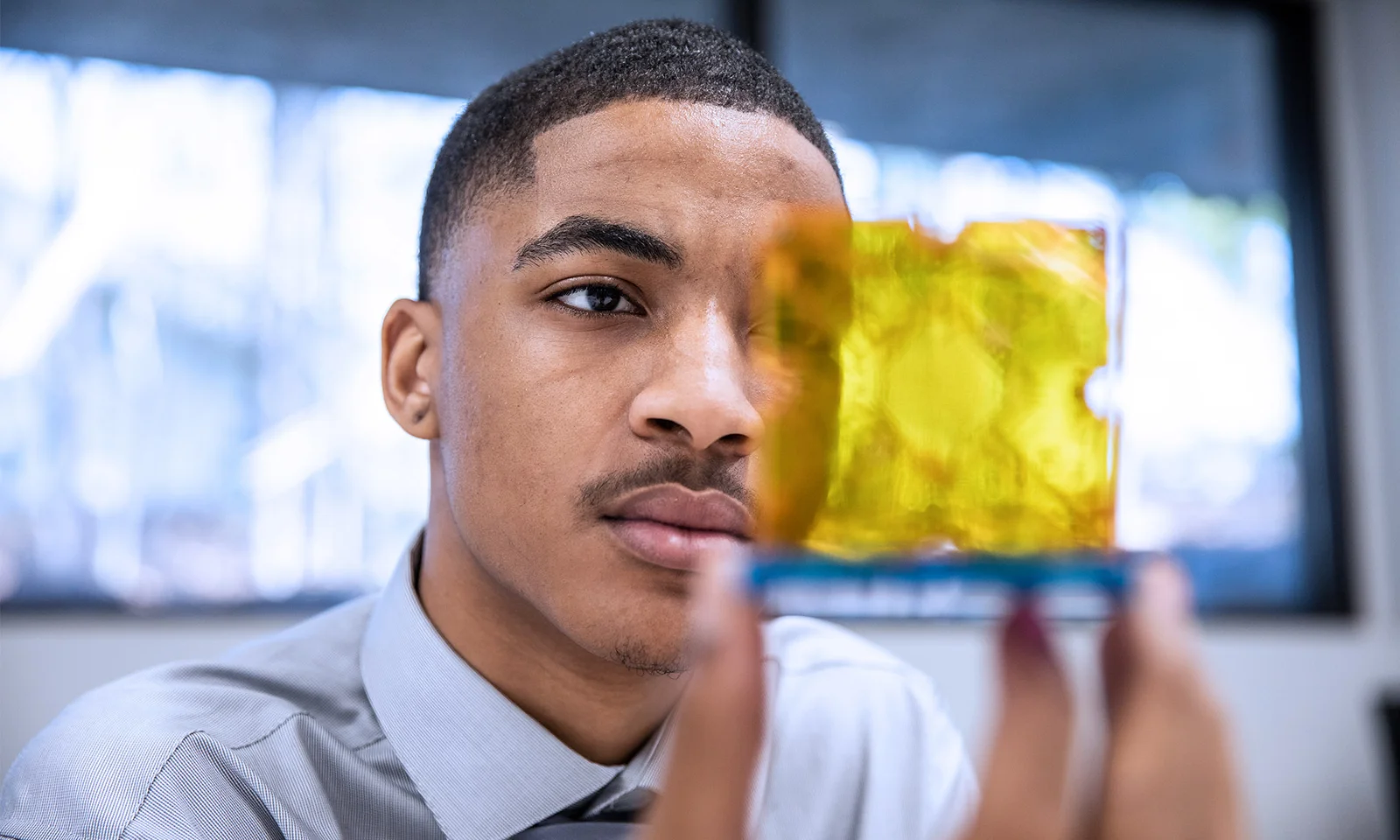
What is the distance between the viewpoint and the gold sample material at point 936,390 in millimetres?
489

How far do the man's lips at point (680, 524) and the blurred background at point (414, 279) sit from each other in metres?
1.66

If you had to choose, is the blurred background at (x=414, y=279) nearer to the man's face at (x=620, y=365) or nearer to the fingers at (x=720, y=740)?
the man's face at (x=620, y=365)

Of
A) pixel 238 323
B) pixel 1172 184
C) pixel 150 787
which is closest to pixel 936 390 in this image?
pixel 150 787

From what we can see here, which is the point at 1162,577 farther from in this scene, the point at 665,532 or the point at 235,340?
the point at 235,340

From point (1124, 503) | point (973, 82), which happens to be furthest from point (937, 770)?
point (973, 82)

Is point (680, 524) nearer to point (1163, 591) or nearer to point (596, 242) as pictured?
point (596, 242)

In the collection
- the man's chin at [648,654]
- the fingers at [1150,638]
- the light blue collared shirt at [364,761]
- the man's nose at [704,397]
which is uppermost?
the man's nose at [704,397]

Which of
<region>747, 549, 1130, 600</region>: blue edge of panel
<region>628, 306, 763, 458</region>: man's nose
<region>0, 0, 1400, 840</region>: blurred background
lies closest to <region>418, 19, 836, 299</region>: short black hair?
<region>628, 306, 763, 458</region>: man's nose

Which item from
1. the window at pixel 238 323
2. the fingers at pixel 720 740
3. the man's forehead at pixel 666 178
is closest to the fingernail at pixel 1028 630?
the fingers at pixel 720 740

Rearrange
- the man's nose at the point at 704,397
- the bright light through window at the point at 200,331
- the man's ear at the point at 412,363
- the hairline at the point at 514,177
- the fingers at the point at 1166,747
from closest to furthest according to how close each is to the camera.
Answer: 1. the fingers at the point at 1166,747
2. the man's nose at the point at 704,397
3. the hairline at the point at 514,177
4. the man's ear at the point at 412,363
5. the bright light through window at the point at 200,331

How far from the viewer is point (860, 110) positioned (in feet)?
9.95

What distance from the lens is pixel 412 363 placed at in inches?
43.1

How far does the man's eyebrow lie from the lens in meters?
0.84

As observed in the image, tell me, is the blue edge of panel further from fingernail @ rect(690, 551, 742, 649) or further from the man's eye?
the man's eye
